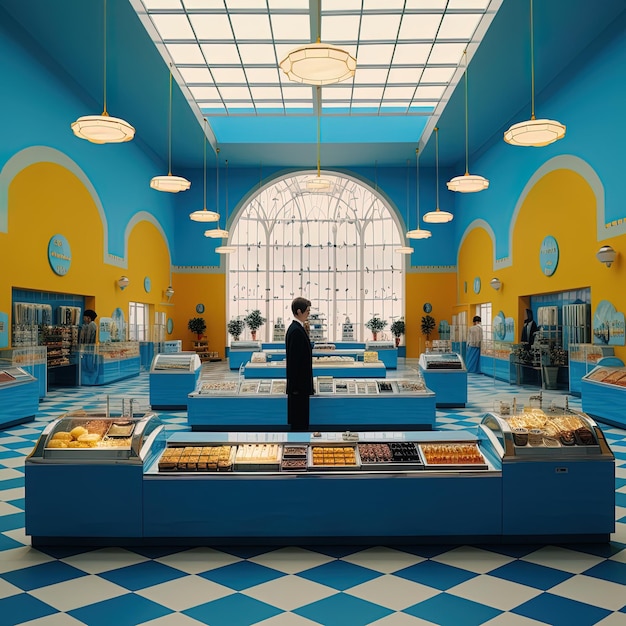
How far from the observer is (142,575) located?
3824 millimetres

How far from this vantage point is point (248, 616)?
332cm

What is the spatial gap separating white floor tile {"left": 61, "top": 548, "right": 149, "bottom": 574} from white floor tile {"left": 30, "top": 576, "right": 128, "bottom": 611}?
17 cm

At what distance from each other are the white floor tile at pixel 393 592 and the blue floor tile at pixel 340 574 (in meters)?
0.06

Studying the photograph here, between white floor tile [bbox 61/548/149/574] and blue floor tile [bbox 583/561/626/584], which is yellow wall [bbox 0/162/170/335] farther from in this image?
blue floor tile [bbox 583/561/626/584]

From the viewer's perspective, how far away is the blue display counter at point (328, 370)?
12016mm

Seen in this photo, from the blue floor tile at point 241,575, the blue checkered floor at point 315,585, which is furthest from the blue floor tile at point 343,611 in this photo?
the blue floor tile at point 241,575

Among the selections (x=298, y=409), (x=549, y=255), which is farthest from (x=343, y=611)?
(x=549, y=255)

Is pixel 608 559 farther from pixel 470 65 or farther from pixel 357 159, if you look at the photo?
pixel 357 159

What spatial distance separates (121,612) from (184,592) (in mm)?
381

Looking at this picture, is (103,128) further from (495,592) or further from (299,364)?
(495,592)

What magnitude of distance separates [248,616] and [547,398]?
3.20m

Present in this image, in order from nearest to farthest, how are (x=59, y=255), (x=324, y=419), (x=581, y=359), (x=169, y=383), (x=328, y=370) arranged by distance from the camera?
(x=324, y=419) < (x=169, y=383) < (x=581, y=359) < (x=328, y=370) < (x=59, y=255)

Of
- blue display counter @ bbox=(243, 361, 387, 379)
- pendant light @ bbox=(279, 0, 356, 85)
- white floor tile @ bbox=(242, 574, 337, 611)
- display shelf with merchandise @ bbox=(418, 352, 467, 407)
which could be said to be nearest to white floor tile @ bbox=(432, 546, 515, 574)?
white floor tile @ bbox=(242, 574, 337, 611)

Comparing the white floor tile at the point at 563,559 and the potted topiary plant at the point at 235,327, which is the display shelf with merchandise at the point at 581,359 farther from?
the potted topiary plant at the point at 235,327
